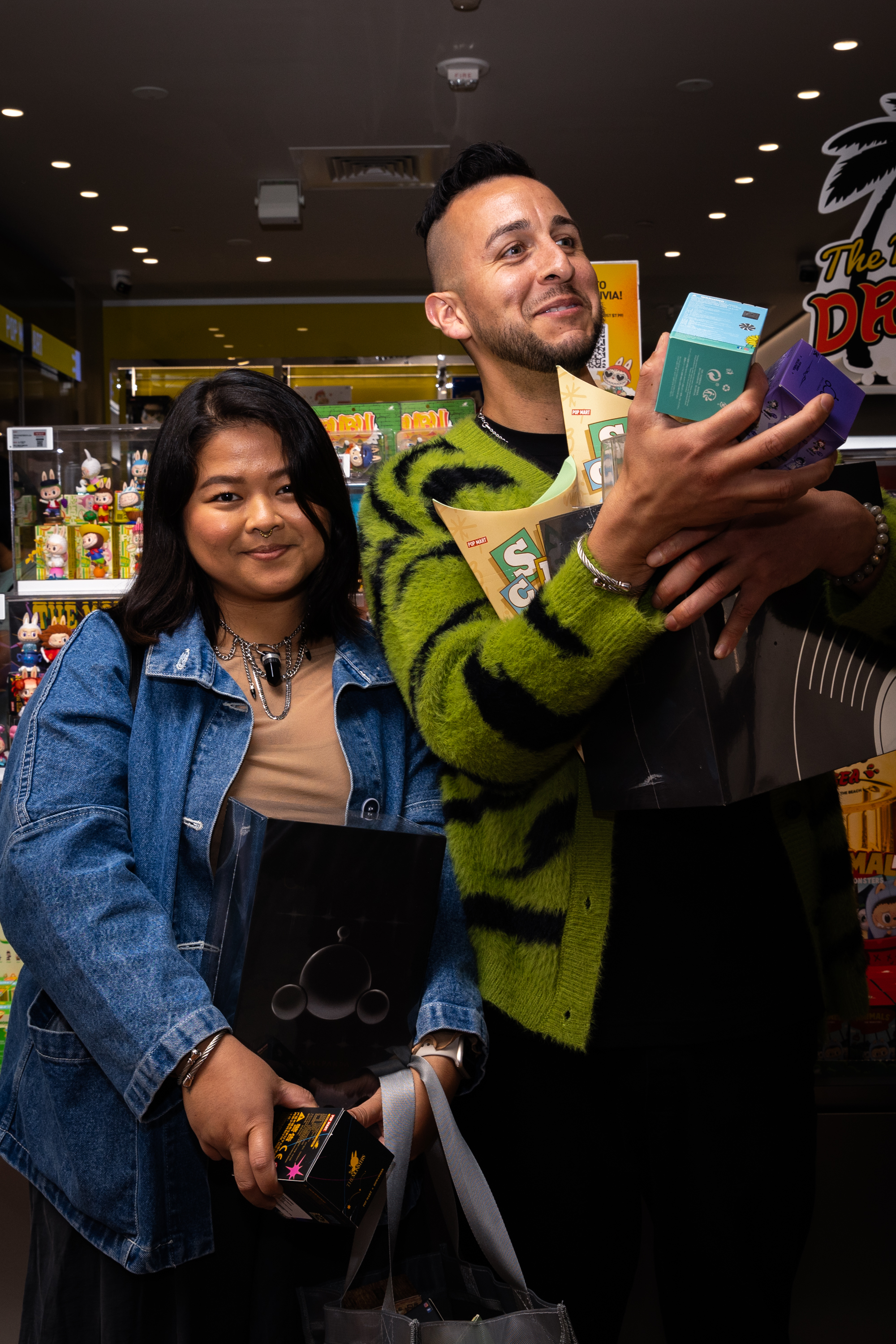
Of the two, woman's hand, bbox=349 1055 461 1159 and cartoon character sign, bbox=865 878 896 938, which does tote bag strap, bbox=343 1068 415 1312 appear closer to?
woman's hand, bbox=349 1055 461 1159

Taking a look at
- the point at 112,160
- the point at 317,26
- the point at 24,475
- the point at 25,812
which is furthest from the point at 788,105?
the point at 25,812

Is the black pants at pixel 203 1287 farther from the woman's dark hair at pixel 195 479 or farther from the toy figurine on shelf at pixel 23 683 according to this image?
the toy figurine on shelf at pixel 23 683

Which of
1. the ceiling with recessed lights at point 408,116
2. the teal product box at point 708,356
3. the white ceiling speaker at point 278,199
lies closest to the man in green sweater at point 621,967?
the teal product box at point 708,356

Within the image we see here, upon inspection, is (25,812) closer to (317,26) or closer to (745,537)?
(745,537)

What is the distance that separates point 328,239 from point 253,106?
1.93 m

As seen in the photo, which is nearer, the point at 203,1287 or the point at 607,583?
the point at 607,583

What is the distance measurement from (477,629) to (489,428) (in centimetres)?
36

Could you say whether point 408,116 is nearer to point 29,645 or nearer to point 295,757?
point 29,645

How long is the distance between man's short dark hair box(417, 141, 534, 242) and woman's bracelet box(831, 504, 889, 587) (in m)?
0.69

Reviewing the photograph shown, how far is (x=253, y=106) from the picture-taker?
4918 millimetres

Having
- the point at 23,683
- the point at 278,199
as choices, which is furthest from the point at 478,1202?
the point at 278,199

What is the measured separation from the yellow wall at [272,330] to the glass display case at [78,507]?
19.5 feet

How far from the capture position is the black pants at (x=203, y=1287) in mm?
1081

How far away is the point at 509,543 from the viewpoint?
1090 mm
